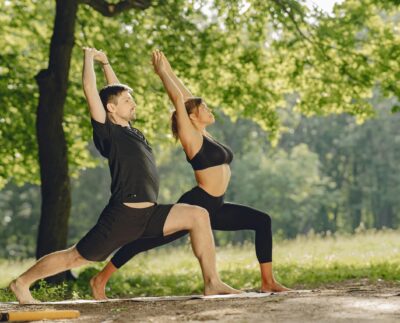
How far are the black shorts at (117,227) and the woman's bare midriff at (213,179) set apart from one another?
2.25 ft

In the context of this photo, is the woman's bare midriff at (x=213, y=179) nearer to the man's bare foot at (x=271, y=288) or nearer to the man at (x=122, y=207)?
the man at (x=122, y=207)

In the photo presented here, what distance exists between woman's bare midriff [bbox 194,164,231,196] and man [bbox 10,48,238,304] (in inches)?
22.0

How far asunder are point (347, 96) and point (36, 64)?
688cm

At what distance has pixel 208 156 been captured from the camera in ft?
23.4

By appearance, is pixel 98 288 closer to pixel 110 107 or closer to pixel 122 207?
pixel 122 207

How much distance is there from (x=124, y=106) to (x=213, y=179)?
3.53ft

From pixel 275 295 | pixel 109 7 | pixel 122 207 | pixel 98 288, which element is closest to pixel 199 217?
pixel 122 207

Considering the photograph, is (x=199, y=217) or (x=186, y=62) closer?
(x=199, y=217)

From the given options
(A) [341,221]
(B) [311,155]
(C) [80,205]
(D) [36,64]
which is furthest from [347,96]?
(A) [341,221]

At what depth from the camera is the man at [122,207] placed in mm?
6492

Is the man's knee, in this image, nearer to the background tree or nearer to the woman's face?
the woman's face

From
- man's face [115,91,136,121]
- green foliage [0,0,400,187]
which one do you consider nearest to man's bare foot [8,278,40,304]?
man's face [115,91,136,121]

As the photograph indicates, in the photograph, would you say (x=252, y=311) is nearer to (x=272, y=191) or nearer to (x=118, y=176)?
(x=118, y=176)

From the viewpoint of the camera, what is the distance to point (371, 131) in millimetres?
59188
